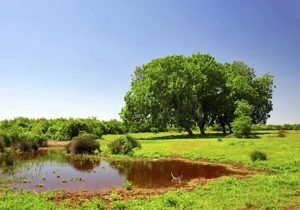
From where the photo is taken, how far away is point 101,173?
27609 millimetres

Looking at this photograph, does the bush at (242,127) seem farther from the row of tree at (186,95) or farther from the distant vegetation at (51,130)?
the distant vegetation at (51,130)

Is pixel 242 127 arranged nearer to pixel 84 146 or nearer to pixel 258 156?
pixel 258 156

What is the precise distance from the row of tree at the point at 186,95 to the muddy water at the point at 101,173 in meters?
27.5

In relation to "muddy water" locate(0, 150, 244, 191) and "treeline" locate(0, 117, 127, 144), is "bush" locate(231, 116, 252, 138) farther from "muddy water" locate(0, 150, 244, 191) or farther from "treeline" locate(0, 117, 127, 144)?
"muddy water" locate(0, 150, 244, 191)

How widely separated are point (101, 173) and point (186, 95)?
37.2 metres

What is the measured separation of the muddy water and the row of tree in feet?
90.1

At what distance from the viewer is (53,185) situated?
2253cm

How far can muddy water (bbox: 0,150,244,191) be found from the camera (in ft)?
74.5

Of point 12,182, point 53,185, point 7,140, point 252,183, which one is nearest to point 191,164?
point 252,183

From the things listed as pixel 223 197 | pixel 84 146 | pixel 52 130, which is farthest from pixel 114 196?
pixel 52 130

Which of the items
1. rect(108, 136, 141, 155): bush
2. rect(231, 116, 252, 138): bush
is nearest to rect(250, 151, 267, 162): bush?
rect(108, 136, 141, 155): bush

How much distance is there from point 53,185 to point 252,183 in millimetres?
12438

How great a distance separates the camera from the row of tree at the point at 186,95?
60.9 meters

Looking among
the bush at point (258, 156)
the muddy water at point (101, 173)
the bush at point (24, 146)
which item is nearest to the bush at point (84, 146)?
the muddy water at point (101, 173)
